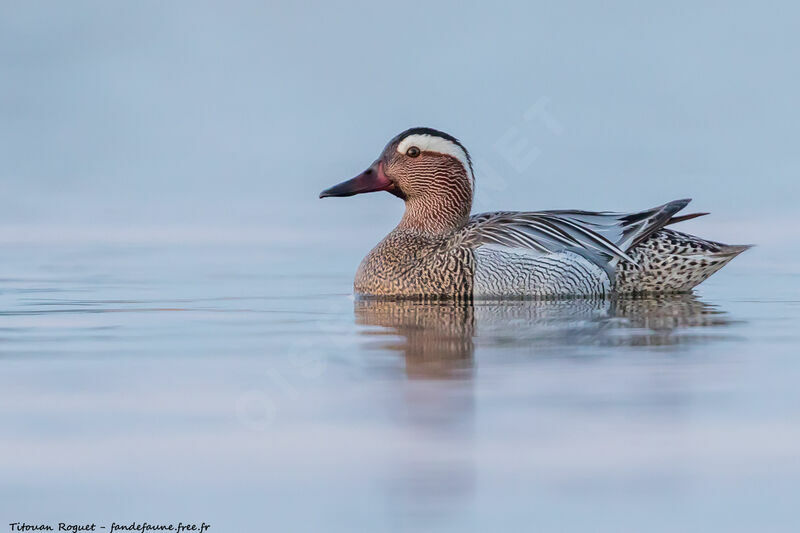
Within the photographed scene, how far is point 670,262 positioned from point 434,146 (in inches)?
84.5

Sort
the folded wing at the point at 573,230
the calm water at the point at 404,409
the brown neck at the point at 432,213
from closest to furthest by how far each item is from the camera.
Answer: the calm water at the point at 404,409 < the folded wing at the point at 573,230 < the brown neck at the point at 432,213

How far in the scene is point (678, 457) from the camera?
13.4 ft

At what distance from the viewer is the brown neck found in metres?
11.1

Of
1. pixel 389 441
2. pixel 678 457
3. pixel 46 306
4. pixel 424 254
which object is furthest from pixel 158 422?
pixel 424 254

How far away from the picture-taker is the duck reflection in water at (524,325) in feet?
21.2

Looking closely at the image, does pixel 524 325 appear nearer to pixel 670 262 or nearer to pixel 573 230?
pixel 573 230

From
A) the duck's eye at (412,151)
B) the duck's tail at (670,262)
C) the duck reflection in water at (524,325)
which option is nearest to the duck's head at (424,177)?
the duck's eye at (412,151)

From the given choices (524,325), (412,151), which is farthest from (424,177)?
(524,325)

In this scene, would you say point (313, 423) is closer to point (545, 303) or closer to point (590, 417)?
point (590, 417)

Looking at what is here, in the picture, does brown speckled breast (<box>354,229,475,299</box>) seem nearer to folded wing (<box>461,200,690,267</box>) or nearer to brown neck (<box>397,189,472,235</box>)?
folded wing (<box>461,200,690,267</box>)

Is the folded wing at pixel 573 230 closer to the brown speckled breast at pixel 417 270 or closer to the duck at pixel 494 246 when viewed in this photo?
the duck at pixel 494 246

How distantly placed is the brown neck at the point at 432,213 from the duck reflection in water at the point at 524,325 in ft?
4.47

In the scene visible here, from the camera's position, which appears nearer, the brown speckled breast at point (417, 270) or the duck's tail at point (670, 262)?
the brown speckled breast at point (417, 270)

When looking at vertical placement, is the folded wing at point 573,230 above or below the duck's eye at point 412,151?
below
